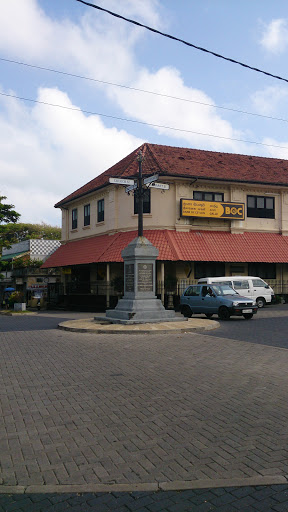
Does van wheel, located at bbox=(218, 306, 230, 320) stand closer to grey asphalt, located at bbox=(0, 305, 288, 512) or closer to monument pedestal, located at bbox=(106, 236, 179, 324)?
monument pedestal, located at bbox=(106, 236, 179, 324)

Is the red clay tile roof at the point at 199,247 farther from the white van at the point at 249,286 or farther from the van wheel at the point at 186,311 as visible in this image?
the van wheel at the point at 186,311

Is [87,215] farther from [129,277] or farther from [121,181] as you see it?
[129,277]

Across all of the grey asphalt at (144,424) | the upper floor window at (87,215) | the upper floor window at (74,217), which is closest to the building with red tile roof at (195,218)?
the upper floor window at (87,215)

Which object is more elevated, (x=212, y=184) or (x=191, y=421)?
(x=212, y=184)

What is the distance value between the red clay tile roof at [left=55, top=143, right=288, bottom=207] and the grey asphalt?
64.9 feet

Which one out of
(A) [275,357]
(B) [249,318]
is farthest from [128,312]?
(A) [275,357]

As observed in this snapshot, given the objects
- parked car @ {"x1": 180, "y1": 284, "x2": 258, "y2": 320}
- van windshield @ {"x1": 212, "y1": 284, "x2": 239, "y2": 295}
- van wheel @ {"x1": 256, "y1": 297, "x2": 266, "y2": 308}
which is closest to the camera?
parked car @ {"x1": 180, "y1": 284, "x2": 258, "y2": 320}

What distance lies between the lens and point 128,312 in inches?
651

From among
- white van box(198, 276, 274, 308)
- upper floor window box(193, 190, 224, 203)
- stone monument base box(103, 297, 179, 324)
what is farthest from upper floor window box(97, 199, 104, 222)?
stone monument base box(103, 297, 179, 324)

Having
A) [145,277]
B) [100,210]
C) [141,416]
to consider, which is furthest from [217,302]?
[100,210]

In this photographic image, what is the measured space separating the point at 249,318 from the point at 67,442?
15701 millimetres

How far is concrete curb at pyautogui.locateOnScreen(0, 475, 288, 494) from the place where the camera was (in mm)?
3645

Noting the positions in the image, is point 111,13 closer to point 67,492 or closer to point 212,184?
point 67,492

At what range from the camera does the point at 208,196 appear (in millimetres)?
29469
